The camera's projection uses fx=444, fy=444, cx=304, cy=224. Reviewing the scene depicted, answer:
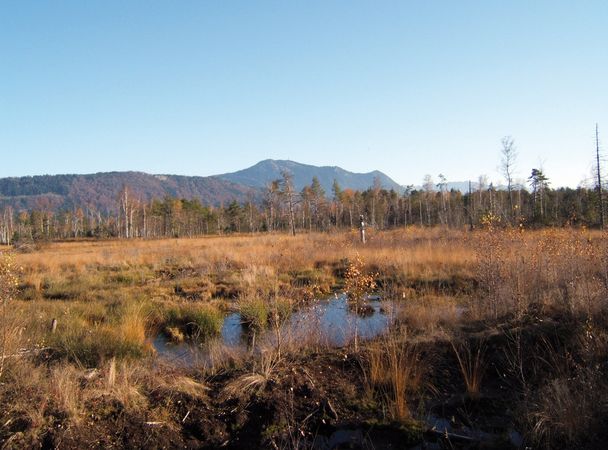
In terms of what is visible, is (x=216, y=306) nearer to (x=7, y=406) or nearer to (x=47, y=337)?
(x=47, y=337)

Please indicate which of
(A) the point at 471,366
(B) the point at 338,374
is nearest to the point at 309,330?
(B) the point at 338,374

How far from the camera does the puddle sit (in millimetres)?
6012

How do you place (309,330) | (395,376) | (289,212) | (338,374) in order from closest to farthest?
(395,376), (338,374), (309,330), (289,212)

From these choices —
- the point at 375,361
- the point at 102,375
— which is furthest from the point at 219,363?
the point at 375,361

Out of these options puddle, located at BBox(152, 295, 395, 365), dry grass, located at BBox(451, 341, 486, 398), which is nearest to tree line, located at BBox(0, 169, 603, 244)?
puddle, located at BBox(152, 295, 395, 365)

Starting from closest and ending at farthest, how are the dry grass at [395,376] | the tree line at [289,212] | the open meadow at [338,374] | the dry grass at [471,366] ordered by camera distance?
the open meadow at [338,374] < the dry grass at [395,376] < the dry grass at [471,366] < the tree line at [289,212]

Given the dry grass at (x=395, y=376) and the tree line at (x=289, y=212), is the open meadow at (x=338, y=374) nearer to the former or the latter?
the dry grass at (x=395, y=376)

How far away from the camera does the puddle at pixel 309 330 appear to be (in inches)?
237


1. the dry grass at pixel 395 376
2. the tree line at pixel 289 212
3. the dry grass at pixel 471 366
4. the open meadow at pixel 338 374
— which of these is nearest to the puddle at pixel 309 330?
the open meadow at pixel 338 374

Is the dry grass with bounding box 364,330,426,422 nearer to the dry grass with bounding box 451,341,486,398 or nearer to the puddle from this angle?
the dry grass with bounding box 451,341,486,398

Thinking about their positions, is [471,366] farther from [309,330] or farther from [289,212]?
[289,212]

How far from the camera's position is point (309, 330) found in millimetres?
5957

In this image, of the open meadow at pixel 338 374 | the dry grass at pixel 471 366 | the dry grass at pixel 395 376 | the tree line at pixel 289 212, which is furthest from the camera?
the tree line at pixel 289 212

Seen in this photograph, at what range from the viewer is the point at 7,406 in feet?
13.0
